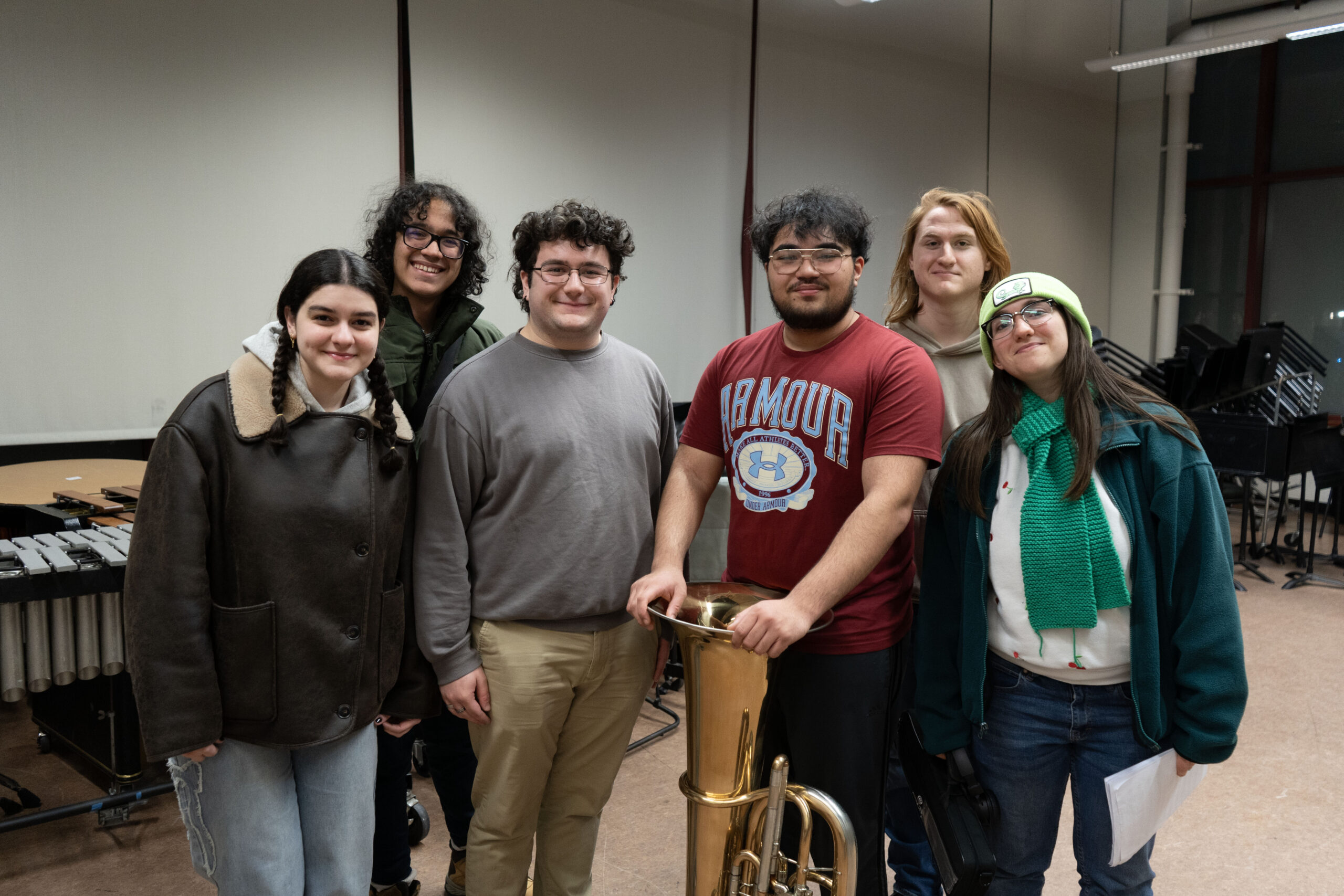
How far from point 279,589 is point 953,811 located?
1.24 m

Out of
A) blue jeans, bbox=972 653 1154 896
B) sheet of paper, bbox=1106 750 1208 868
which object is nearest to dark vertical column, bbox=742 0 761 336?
blue jeans, bbox=972 653 1154 896

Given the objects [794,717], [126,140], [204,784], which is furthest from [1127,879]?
[126,140]

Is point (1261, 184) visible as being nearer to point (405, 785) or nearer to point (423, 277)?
point (423, 277)

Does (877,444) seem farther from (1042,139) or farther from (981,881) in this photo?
(1042,139)

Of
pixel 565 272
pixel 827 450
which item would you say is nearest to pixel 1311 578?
pixel 827 450

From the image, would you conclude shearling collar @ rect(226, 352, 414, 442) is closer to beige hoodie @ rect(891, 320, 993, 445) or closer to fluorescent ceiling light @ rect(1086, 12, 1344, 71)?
beige hoodie @ rect(891, 320, 993, 445)

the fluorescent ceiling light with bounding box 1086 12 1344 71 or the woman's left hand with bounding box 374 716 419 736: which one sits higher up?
the fluorescent ceiling light with bounding box 1086 12 1344 71

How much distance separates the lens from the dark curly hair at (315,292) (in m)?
1.58

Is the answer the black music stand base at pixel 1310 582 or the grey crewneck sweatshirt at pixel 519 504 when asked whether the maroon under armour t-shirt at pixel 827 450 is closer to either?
the grey crewneck sweatshirt at pixel 519 504

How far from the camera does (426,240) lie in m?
2.14

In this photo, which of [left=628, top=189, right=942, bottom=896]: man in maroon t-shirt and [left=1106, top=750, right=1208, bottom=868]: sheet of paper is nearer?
[left=1106, top=750, right=1208, bottom=868]: sheet of paper

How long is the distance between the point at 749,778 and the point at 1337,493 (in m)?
6.95

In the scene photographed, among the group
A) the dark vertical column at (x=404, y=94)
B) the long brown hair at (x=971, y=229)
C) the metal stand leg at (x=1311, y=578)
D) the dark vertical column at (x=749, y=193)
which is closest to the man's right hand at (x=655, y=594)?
the long brown hair at (x=971, y=229)

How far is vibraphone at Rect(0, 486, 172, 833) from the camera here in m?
2.31
